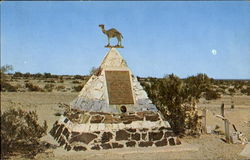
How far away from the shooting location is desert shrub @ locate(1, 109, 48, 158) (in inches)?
263

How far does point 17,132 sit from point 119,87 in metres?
3.38

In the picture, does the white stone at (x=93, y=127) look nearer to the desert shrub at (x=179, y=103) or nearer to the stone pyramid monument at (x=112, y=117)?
the stone pyramid monument at (x=112, y=117)

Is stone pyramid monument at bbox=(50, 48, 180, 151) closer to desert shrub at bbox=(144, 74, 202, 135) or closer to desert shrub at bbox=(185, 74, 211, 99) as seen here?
desert shrub at bbox=(144, 74, 202, 135)

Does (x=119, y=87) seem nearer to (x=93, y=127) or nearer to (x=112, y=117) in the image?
(x=112, y=117)

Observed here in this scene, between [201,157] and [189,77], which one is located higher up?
[189,77]

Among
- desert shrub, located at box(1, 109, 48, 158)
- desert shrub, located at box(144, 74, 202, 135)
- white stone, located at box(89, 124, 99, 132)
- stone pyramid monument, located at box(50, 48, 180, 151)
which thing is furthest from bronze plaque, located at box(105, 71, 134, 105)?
desert shrub, located at box(1, 109, 48, 158)

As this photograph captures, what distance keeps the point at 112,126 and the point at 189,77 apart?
470 cm

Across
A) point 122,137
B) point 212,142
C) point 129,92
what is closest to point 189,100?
point 212,142

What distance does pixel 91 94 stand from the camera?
8531 millimetres

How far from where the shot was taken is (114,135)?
7.97 metres

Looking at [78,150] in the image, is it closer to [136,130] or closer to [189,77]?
[136,130]

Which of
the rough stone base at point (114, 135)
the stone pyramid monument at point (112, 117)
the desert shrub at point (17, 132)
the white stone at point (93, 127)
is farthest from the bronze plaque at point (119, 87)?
the desert shrub at point (17, 132)

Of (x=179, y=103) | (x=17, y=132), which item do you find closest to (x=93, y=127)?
(x=17, y=132)

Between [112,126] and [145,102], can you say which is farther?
[145,102]
